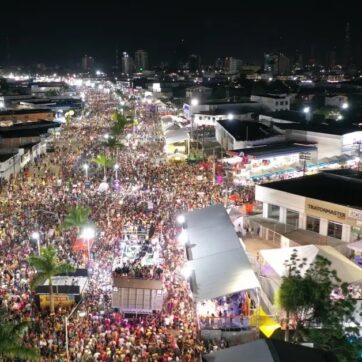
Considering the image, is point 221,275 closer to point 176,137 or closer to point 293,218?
point 293,218

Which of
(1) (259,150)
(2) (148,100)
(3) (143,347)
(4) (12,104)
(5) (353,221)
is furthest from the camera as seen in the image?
(2) (148,100)

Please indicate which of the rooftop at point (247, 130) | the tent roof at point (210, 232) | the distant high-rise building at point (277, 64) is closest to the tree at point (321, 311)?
the tent roof at point (210, 232)

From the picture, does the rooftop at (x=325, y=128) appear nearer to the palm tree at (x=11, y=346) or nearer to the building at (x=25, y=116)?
the palm tree at (x=11, y=346)

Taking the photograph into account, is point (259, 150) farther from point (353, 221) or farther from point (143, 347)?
point (143, 347)

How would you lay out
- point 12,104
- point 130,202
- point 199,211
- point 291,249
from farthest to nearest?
point 12,104 → point 130,202 → point 199,211 → point 291,249

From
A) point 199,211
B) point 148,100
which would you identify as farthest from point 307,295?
point 148,100

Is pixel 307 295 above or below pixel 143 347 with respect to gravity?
above

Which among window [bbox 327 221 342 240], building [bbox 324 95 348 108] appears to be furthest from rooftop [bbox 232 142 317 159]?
building [bbox 324 95 348 108]
